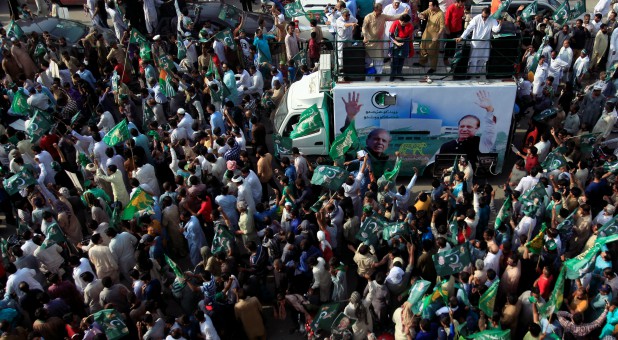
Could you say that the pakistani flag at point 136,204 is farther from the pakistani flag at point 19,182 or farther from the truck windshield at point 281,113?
the truck windshield at point 281,113

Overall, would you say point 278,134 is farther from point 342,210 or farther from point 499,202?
point 499,202

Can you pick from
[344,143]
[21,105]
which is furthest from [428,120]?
[21,105]

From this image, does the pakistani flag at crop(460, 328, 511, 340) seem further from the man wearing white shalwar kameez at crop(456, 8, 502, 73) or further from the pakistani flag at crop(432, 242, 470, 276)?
the man wearing white shalwar kameez at crop(456, 8, 502, 73)

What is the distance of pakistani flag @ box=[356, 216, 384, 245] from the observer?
1016 cm

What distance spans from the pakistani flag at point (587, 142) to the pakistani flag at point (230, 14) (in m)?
10.2

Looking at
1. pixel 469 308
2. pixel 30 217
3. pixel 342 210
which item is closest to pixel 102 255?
pixel 30 217

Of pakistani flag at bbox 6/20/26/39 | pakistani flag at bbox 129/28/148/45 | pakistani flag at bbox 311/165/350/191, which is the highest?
pakistani flag at bbox 129/28/148/45

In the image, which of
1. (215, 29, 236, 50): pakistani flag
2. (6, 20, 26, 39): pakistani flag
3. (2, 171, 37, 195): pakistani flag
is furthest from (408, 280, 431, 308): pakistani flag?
(6, 20, 26, 39): pakistani flag

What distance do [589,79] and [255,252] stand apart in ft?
36.6

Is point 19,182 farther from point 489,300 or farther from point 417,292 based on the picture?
point 489,300

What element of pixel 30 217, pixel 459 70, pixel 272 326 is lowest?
pixel 272 326

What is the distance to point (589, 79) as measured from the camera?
55.8ft

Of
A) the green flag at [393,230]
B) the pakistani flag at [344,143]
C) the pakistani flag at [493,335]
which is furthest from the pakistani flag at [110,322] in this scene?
the pakistani flag at [344,143]

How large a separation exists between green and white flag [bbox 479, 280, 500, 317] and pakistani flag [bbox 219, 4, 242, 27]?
39.9 feet
